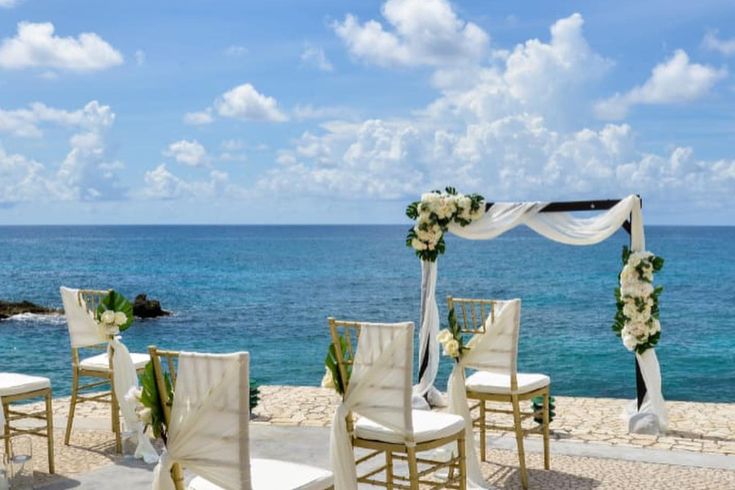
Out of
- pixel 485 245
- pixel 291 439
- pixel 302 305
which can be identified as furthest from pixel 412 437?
pixel 485 245

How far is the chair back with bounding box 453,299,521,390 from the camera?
5664 mm

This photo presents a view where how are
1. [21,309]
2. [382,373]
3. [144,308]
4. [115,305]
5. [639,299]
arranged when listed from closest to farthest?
1. [382,373]
2. [115,305]
3. [639,299]
4. [21,309]
5. [144,308]

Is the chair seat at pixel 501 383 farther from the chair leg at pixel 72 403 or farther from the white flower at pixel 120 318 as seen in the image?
the chair leg at pixel 72 403

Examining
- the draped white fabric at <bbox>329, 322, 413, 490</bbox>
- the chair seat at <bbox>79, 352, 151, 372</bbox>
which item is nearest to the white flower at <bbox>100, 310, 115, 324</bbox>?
the chair seat at <bbox>79, 352, 151, 372</bbox>

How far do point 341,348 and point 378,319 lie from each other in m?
25.2

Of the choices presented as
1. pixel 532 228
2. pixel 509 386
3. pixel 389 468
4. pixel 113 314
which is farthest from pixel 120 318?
pixel 532 228

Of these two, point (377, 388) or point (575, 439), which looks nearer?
point (377, 388)

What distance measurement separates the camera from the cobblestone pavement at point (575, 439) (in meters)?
5.73

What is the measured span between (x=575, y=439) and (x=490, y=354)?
5.64ft

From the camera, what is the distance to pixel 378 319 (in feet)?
97.8

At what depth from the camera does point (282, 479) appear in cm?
375

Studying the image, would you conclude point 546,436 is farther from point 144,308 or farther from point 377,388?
point 144,308

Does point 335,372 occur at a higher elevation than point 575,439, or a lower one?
higher

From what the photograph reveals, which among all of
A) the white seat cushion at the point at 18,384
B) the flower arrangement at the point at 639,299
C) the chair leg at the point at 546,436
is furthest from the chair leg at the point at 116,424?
the flower arrangement at the point at 639,299
